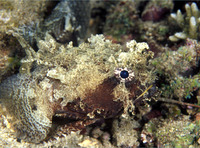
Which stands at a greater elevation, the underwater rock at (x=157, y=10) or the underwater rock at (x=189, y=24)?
the underwater rock at (x=157, y=10)

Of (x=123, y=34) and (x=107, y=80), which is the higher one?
(x=123, y=34)

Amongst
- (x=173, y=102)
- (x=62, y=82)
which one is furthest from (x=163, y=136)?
(x=62, y=82)

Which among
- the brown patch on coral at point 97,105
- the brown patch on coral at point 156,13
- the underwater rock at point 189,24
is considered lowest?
the brown patch on coral at point 97,105

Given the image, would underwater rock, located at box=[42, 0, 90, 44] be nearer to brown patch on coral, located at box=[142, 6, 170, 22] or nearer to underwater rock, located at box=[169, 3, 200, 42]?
brown patch on coral, located at box=[142, 6, 170, 22]

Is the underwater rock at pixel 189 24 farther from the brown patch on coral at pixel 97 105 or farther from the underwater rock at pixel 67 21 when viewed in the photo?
the brown patch on coral at pixel 97 105

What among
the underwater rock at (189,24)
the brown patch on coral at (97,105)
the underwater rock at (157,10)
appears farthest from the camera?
the underwater rock at (157,10)

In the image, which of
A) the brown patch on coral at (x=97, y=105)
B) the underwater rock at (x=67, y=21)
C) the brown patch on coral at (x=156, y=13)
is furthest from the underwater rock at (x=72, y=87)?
the brown patch on coral at (x=156, y=13)

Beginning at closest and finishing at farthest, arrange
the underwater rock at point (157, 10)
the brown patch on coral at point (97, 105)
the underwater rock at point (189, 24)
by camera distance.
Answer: the brown patch on coral at point (97, 105), the underwater rock at point (189, 24), the underwater rock at point (157, 10)

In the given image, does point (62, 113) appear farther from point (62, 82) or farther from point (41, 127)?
point (62, 82)
